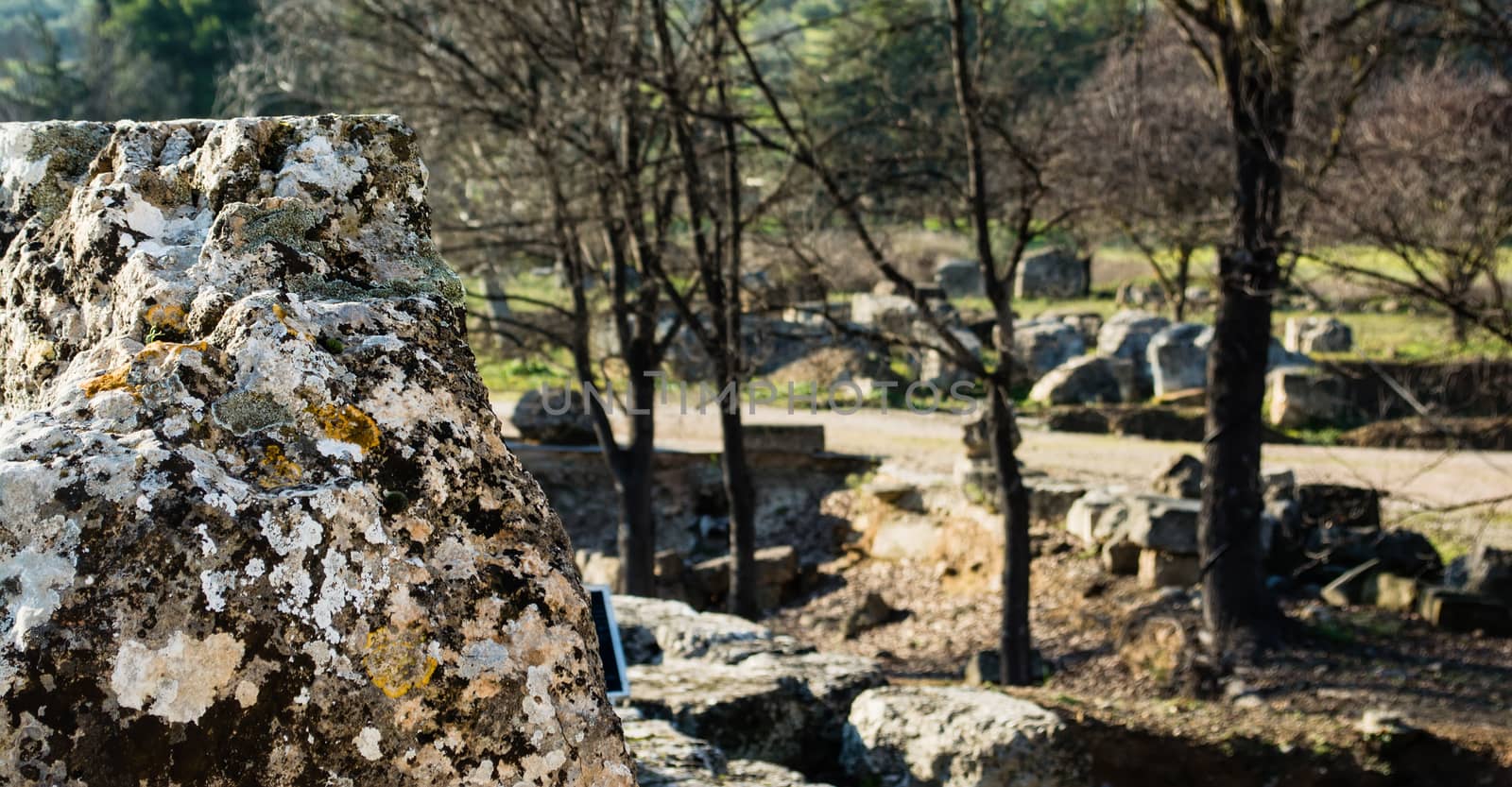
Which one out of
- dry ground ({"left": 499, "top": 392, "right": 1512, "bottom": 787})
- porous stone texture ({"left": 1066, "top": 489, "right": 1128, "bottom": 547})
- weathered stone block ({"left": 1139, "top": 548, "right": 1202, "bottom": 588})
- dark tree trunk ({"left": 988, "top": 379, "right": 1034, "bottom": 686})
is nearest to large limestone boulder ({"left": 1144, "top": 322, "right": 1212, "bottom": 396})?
dry ground ({"left": 499, "top": 392, "right": 1512, "bottom": 787})

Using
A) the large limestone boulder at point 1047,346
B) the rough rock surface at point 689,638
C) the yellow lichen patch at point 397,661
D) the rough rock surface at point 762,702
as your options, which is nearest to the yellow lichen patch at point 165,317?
the yellow lichen patch at point 397,661

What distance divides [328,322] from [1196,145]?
2412 cm

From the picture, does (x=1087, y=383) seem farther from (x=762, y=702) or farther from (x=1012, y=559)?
(x=762, y=702)

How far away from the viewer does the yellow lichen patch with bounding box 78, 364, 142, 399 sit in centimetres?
189

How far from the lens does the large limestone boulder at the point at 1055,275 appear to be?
103ft

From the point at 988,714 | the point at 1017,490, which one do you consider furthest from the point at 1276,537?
the point at 988,714

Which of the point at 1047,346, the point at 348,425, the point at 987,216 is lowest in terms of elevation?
the point at 348,425

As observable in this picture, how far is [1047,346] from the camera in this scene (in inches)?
934

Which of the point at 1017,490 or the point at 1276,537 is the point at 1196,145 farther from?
the point at 1017,490

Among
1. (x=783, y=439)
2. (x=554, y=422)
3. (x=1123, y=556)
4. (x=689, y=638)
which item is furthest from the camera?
(x=554, y=422)

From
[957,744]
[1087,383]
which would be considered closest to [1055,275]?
[1087,383]

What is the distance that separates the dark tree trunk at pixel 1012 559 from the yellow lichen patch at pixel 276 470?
26.4 ft

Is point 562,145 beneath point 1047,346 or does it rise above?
above

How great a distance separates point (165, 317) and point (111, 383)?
0.71 ft
